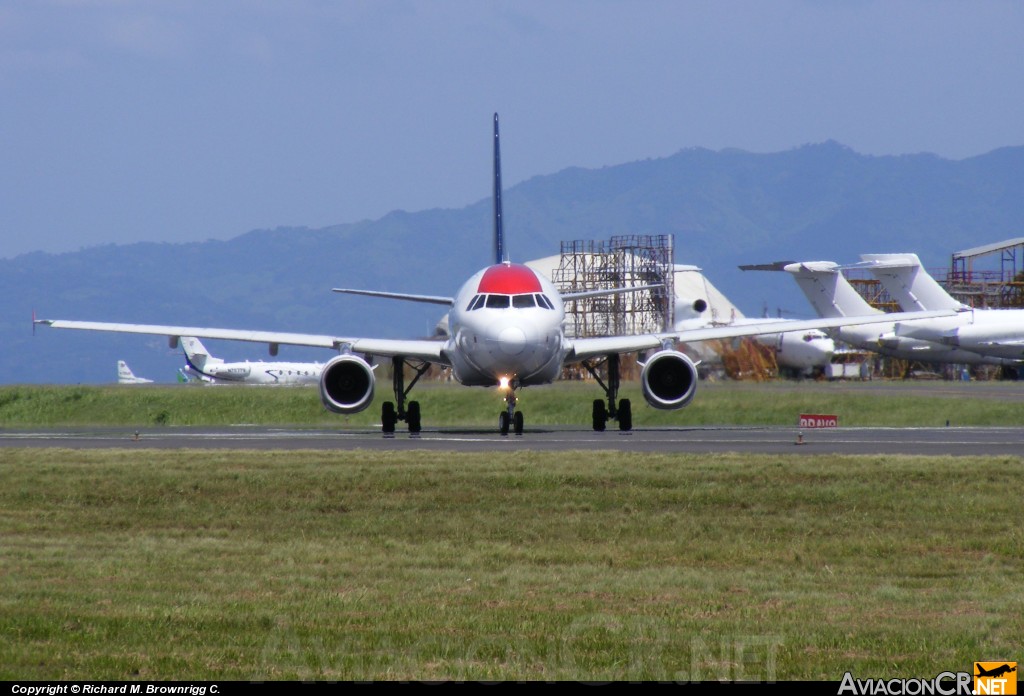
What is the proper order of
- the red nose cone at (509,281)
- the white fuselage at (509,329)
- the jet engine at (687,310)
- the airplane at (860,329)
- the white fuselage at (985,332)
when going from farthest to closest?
the jet engine at (687,310) < the airplane at (860,329) < the white fuselage at (985,332) < the red nose cone at (509,281) < the white fuselage at (509,329)

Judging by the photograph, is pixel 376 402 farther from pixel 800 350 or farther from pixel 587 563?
pixel 800 350

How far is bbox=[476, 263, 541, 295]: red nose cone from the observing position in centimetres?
3303

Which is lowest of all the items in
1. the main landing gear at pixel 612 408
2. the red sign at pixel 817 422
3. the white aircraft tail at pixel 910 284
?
the red sign at pixel 817 422

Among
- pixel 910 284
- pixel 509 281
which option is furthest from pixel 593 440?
pixel 910 284

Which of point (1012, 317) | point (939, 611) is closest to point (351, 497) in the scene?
point (939, 611)

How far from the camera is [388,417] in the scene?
36.4m

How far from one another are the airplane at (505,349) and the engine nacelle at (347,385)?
0.07ft

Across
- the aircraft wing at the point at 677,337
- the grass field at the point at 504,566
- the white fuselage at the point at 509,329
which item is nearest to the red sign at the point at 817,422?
the aircraft wing at the point at 677,337

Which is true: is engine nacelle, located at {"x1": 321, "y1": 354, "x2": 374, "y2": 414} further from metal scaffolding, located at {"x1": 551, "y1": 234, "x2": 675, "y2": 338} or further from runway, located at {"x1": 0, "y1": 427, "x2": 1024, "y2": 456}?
metal scaffolding, located at {"x1": 551, "y1": 234, "x2": 675, "y2": 338}

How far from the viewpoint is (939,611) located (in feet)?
40.5

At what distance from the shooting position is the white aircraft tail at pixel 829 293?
3095 inches

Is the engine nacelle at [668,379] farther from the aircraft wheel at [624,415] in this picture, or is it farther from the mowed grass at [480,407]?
the mowed grass at [480,407]

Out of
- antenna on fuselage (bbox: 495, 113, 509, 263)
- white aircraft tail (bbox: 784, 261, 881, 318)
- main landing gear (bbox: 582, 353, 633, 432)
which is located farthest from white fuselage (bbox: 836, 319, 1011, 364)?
main landing gear (bbox: 582, 353, 633, 432)

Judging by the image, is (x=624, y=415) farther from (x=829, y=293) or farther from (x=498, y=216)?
(x=829, y=293)
